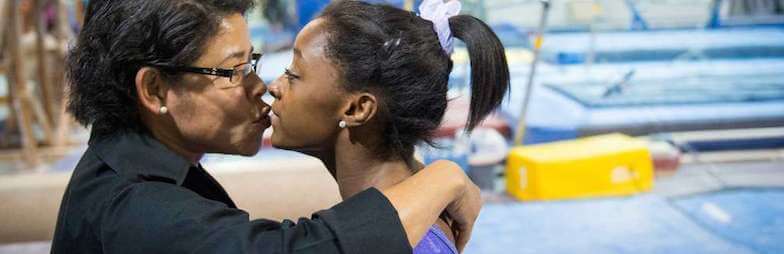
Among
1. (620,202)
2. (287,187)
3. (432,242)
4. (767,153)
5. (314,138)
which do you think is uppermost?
(314,138)

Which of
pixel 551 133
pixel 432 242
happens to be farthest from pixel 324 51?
pixel 551 133

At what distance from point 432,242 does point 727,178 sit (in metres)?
3.56

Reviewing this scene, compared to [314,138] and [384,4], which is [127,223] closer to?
[314,138]

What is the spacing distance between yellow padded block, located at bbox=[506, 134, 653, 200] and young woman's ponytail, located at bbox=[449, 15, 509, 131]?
2689mm

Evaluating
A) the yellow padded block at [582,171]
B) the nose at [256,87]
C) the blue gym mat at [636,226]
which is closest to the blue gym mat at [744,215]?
the blue gym mat at [636,226]

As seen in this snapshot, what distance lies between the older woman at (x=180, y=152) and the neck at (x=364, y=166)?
11 cm

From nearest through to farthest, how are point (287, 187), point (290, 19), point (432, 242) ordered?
point (432, 242), point (287, 187), point (290, 19)

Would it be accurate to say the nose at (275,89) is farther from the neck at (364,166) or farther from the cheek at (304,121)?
the neck at (364,166)

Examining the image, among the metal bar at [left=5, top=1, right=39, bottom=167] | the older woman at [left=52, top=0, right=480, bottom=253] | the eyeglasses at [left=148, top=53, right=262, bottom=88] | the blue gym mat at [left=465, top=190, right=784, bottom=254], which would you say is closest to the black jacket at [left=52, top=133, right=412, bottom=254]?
the older woman at [left=52, top=0, right=480, bottom=253]

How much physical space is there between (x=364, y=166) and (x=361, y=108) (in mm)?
110

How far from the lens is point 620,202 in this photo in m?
3.79

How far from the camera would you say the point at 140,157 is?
1.13 m

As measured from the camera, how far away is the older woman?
38.0 inches

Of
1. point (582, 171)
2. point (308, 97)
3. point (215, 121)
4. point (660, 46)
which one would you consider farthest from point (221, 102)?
point (660, 46)
